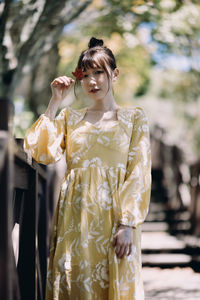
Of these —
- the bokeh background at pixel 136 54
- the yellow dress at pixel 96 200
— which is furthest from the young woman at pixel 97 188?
the bokeh background at pixel 136 54

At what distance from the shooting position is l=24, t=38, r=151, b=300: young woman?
2018 millimetres

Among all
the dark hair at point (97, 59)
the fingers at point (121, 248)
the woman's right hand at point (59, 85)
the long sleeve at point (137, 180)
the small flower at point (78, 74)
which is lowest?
the fingers at point (121, 248)

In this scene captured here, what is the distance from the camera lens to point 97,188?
212 cm

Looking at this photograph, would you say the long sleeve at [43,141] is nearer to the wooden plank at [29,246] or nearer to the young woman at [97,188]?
the young woman at [97,188]

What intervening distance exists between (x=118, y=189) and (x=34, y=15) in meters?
3.70

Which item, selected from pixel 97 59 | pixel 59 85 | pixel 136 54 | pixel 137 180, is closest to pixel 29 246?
pixel 137 180

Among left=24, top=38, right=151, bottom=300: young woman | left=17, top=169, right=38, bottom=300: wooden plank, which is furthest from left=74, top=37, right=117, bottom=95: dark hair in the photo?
left=17, top=169, right=38, bottom=300: wooden plank

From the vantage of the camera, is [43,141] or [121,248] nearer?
[121,248]

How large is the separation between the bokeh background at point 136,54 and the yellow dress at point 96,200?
424 mm

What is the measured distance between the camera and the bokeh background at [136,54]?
5.13 meters

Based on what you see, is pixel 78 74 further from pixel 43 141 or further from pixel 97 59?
pixel 43 141

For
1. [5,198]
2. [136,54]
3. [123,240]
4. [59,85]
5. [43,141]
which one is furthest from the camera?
[136,54]

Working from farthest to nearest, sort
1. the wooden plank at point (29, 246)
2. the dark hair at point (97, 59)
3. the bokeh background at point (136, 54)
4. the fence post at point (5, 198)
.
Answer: the bokeh background at point (136, 54), the dark hair at point (97, 59), the wooden plank at point (29, 246), the fence post at point (5, 198)

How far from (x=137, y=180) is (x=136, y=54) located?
9.25 meters
